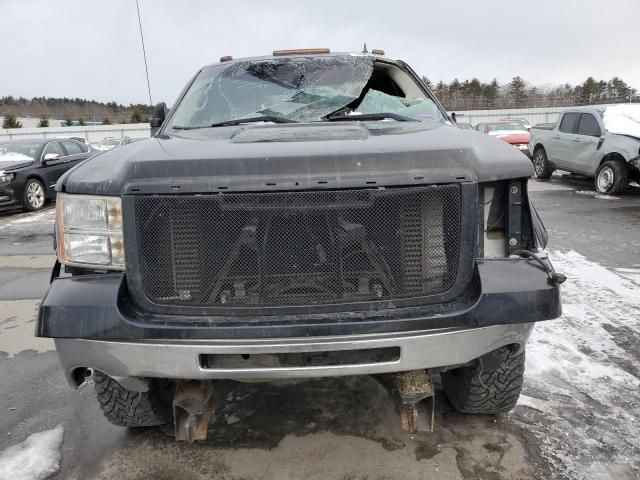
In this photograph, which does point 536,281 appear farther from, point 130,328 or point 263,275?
point 130,328


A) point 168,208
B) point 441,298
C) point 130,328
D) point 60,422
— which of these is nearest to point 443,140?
point 441,298

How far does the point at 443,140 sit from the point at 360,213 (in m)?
0.56

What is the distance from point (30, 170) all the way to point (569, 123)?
38.9 feet

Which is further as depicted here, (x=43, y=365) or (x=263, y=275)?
(x=43, y=365)

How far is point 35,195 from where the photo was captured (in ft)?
35.9

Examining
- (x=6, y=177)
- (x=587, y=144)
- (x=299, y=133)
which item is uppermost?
(x=299, y=133)

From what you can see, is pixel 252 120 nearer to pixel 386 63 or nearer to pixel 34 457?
pixel 386 63

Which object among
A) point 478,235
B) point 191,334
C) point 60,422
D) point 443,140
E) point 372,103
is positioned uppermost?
point 372,103

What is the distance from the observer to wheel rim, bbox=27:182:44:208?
10.8 m

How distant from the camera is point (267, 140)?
2297 millimetres

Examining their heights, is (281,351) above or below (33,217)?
above

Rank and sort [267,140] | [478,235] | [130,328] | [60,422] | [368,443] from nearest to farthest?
[130,328] → [478,235] → [267,140] → [368,443] → [60,422]

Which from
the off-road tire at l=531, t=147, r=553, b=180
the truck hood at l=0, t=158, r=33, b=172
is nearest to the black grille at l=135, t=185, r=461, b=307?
the truck hood at l=0, t=158, r=33, b=172

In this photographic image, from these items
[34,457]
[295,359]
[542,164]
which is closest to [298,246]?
[295,359]
